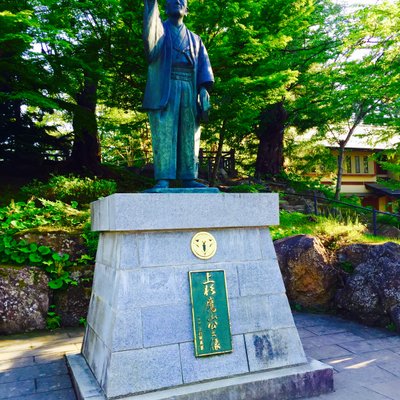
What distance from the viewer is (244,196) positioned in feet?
14.5

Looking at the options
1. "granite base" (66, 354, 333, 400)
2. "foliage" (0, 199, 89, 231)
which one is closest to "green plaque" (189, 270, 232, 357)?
"granite base" (66, 354, 333, 400)

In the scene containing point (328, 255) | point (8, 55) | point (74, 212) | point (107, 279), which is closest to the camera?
point (107, 279)

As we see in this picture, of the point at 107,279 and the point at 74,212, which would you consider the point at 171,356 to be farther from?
the point at 74,212

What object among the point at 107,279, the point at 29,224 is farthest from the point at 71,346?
the point at 29,224

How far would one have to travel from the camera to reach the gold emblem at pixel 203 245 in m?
4.15

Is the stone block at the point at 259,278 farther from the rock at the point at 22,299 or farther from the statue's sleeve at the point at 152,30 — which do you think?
the rock at the point at 22,299

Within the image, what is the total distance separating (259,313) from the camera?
14.0 feet

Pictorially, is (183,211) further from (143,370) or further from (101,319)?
(143,370)

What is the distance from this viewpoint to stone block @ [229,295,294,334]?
4.15 metres

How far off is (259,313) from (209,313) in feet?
1.98

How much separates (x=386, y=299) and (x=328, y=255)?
4.75 ft

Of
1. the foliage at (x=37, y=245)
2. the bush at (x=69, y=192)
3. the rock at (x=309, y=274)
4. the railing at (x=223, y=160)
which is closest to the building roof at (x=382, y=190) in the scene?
the railing at (x=223, y=160)

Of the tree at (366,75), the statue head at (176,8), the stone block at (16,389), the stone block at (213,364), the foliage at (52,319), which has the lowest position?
the stone block at (16,389)

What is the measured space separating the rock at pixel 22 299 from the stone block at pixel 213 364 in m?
3.59
